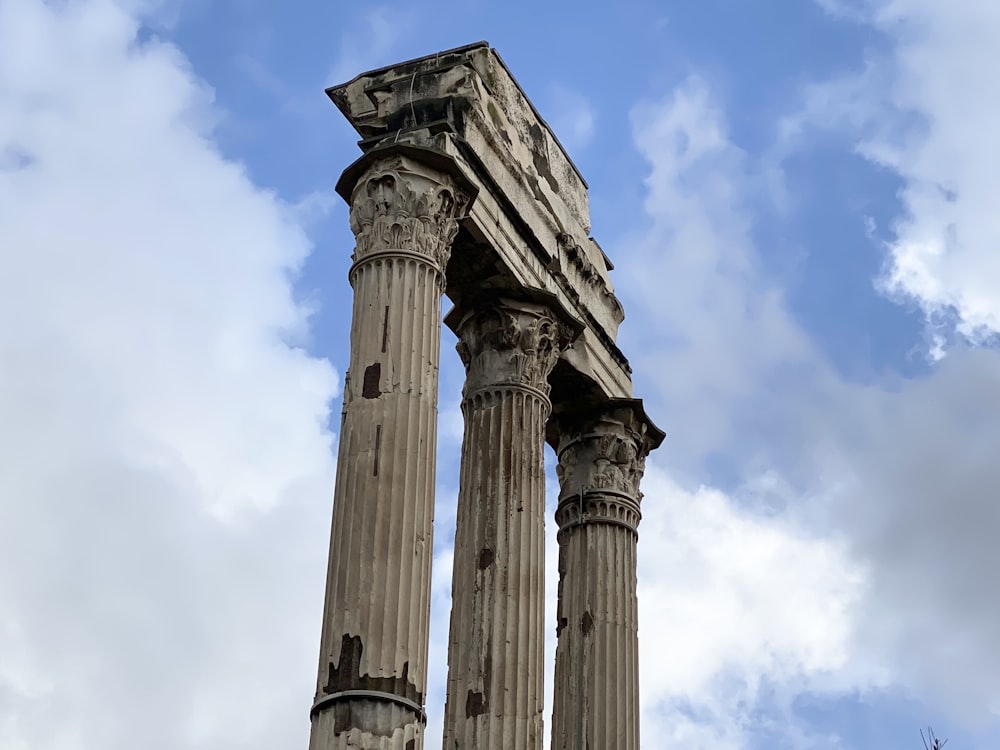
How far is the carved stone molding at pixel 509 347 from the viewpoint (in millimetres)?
23406

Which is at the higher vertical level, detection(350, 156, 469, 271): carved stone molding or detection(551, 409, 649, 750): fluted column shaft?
detection(350, 156, 469, 271): carved stone molding

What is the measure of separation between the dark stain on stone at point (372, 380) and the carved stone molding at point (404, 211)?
173 centimetres

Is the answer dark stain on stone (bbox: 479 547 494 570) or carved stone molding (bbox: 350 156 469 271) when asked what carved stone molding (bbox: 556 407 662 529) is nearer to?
dark stain on stone (bbox: 479 547 494 570)

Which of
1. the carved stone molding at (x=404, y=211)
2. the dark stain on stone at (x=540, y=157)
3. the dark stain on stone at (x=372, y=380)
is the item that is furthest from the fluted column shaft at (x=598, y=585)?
the dark stain on stone at (x=372, y=380)

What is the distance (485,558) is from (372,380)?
3.68 m

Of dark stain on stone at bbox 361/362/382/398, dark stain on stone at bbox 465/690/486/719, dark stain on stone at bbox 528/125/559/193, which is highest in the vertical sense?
dark stain on stone at bbox 528/125/559/193

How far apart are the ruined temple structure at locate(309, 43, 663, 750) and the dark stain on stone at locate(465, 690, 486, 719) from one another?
28 millimetres

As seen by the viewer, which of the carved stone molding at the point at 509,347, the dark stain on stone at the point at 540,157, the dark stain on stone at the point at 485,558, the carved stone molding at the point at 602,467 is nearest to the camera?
the dark stain on stone at the point at 485,558

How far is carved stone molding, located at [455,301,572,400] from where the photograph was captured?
23.4 meters

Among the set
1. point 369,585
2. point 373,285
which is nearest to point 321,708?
point 369,585

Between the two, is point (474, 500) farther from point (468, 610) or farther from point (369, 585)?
point (369, 585)

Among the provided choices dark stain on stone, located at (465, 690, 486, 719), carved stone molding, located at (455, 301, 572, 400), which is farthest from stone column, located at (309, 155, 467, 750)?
dark stain on stone, located at (465, 690, 486, 719)

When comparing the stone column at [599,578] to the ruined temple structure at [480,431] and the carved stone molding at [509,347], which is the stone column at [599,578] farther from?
the carved stone molding at [509,347]

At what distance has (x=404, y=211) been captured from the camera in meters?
20.9
